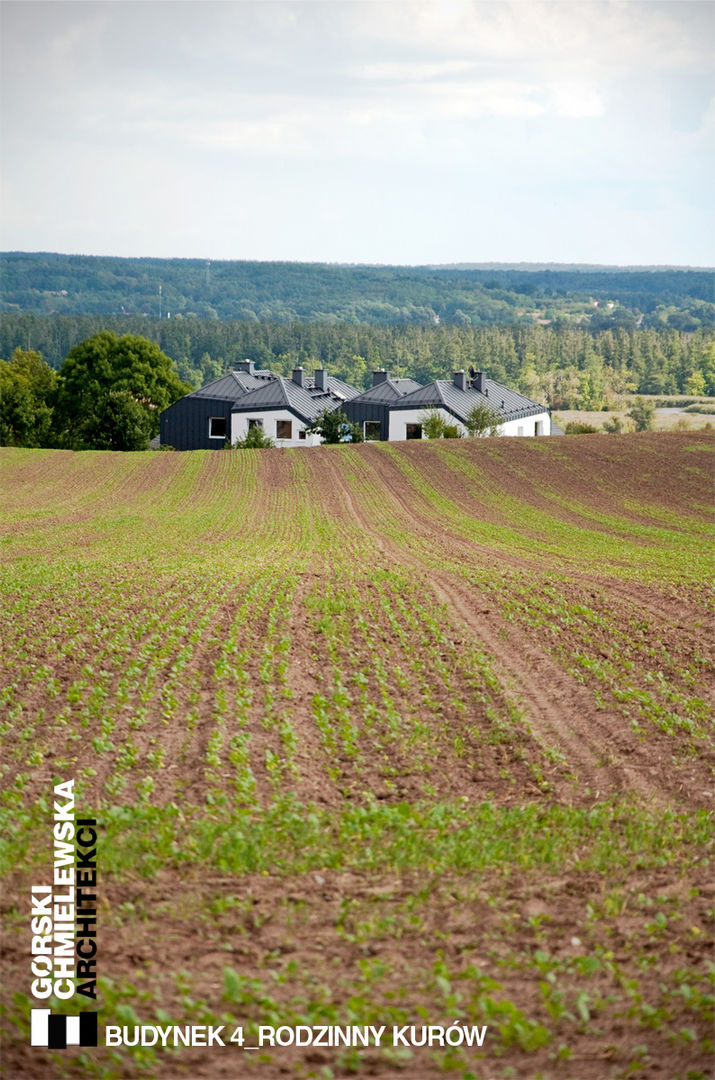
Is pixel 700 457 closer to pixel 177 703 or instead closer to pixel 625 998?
pixel 177 703

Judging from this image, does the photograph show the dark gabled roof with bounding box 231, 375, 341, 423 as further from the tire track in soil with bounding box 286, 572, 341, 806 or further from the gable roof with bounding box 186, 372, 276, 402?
the tire track in soil with bounding box 286, 572, 341, 806

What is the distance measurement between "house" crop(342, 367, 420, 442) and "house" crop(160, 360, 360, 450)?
2834 mm

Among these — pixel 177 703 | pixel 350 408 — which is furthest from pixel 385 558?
pixel 350 408

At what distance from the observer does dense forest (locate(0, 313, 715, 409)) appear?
5645 inches

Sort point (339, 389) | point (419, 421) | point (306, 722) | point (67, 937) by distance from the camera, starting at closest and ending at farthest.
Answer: point (67, 937)
point (306, 722)
point (419, 421)
point (339, 389)

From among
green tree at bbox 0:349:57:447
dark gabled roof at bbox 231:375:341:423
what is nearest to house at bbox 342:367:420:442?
dark gabled roof at bbox 231:375:341:423

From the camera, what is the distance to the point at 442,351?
169500mm

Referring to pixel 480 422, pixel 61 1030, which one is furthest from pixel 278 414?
pixel 61 1030

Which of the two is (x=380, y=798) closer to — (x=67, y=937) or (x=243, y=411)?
(x=67, y=937)

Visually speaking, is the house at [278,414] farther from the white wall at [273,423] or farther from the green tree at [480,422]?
the green tree at [480,422]

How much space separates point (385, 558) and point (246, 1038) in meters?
19.6

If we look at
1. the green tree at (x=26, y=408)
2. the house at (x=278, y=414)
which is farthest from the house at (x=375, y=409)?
the green tree at (x=26, y=408)

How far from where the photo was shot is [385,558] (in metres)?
25.5

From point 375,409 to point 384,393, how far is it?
2.12 m
